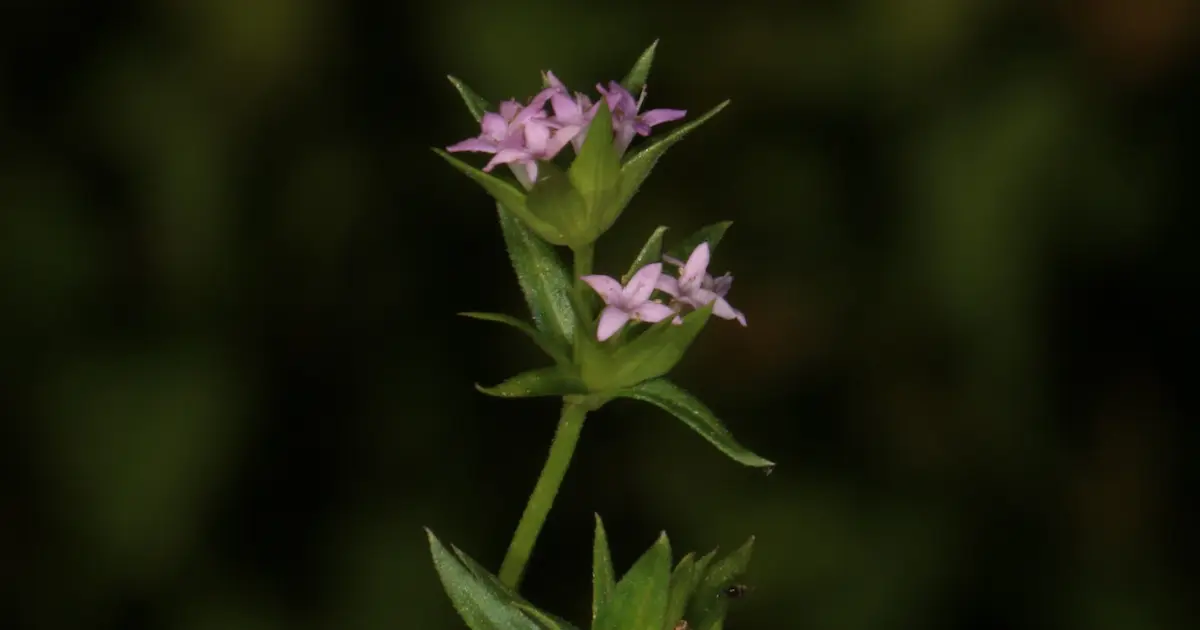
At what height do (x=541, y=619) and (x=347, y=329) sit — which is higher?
(x=347, y=329)

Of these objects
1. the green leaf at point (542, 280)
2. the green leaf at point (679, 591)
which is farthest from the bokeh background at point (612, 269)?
the green leaf at point (679, 591)

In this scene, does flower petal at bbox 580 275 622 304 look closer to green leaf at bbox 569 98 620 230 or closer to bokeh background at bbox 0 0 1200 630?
green leaf at bbox 569 98 620 230

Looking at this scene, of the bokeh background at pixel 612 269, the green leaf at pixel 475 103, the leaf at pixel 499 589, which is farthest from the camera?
the bokeh background at pixel 612 269

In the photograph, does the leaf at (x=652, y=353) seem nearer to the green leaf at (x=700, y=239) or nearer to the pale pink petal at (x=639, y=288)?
the pale pink petal at (x=639, y=288)

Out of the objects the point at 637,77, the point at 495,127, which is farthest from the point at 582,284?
the point at 637,77

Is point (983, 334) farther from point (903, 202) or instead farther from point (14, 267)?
point (14, 267)

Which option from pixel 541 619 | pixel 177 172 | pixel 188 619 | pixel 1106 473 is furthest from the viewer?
pixel 1106 473

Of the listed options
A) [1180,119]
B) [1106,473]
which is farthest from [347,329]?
[1180,119]
